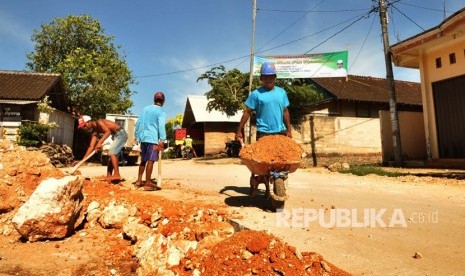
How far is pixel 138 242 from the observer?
15.0 feet

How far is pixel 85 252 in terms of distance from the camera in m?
4.55

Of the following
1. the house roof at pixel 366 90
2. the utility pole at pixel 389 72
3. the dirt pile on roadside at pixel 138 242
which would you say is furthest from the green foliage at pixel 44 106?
the house roof at pixel 366 90

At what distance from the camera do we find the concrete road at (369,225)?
295 centimetres

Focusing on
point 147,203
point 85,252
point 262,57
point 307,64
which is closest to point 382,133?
point 307,64

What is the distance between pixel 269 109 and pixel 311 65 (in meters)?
12.2

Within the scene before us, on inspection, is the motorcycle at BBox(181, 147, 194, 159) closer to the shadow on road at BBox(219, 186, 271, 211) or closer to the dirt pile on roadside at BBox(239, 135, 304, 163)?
the shadow on road at BBox(219, 186, 271, 211)

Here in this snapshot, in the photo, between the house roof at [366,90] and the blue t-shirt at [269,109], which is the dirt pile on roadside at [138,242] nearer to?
the blue t-shirt at [269,109]

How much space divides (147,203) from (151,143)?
1777mm

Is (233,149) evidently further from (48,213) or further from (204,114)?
(48,213)

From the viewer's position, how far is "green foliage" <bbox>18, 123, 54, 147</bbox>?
17000mm

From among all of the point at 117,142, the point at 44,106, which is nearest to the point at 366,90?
the point at 44,106

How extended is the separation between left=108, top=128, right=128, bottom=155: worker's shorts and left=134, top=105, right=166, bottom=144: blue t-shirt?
20.2 inches

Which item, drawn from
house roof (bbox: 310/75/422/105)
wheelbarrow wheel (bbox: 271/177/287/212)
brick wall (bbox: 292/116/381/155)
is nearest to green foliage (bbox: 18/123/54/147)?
brick wall (bbox: 292/116/381/155)

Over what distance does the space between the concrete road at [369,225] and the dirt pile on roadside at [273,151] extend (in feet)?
2.34
